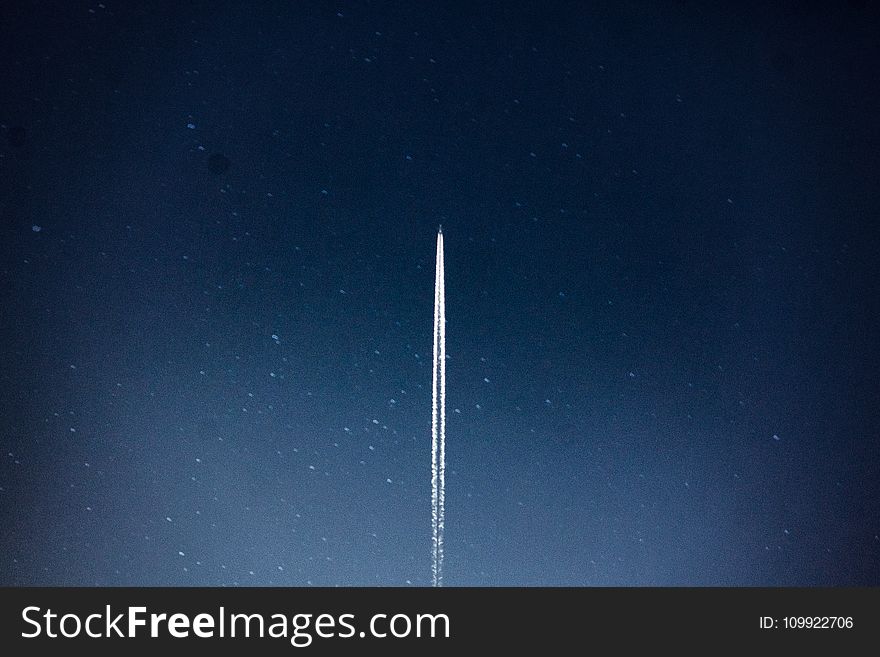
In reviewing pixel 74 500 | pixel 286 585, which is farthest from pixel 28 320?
pixel 286 585

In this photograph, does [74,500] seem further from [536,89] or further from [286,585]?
[536,89]

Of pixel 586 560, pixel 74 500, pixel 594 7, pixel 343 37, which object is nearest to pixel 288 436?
pixel 74 500

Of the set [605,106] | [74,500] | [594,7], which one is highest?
[594,7]

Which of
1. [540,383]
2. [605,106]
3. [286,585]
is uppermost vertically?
[605,106]

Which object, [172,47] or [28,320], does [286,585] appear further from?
[172,47]

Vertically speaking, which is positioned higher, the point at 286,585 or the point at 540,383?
the point at 540,383

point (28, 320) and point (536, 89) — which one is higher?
point (536, 89)
